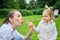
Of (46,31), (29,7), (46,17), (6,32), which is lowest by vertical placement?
(29,7)

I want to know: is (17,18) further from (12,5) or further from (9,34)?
(12,5)

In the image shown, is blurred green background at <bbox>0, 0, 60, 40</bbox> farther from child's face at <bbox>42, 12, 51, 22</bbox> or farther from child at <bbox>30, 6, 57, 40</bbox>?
child's face at <bbox>42, 12, 51, 22</bbox>

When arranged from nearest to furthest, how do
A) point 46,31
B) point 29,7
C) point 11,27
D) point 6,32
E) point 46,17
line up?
point 6,32
point 11,27
point 46,17
point 46,31
point 29,7

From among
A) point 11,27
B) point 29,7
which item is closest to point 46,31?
point 11,27

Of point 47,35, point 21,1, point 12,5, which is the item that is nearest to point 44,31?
point 47,35

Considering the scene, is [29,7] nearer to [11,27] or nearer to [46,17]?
[46,17]

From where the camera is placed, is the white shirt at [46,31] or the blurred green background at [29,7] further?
the blurred green background at [29,7]

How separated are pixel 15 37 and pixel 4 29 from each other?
0.30m

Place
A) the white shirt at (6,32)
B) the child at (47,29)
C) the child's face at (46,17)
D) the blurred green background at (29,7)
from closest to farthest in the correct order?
the white shirt at (6,32)
the child's face at (46,17)
the child at (47,29)
the blurred green background at (29,7)

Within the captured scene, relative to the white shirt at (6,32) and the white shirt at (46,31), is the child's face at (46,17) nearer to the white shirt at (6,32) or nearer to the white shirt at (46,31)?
the white shirt at (46,31)

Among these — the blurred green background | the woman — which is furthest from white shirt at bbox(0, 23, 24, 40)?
the blurred green background

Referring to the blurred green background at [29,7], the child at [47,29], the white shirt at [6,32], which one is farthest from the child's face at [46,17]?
the blurred green background at [29,7]

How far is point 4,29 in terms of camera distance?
151 inches

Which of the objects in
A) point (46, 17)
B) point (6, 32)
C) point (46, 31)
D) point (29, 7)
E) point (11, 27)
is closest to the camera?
point (6, 32)
